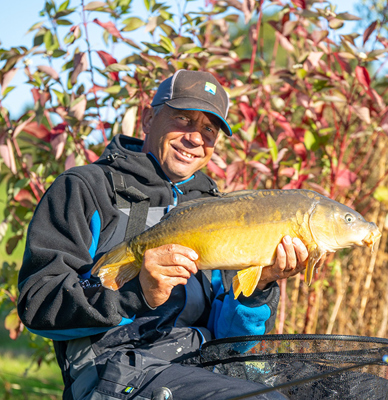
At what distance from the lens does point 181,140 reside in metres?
2.43

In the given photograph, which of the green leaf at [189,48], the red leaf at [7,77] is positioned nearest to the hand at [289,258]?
the green leaf at [189,48]

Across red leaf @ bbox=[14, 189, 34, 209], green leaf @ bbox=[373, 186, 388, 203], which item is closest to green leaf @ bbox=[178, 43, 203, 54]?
red leaf @ bbox=[14, 189, 34, 209]

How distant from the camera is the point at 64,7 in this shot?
9.94ft

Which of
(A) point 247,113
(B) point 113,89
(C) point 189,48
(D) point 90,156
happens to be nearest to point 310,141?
(A) point 247,113

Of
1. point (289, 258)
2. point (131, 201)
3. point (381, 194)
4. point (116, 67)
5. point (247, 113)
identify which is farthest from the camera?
point (381, 194)

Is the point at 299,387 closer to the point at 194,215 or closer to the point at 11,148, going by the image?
the point at 194,215

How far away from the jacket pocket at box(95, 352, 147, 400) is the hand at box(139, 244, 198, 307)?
0.92ft

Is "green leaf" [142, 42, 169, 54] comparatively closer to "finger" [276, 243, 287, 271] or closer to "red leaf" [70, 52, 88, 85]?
"red leaf" [70, 52, 88, 85]

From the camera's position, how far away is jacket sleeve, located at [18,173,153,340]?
1842mm

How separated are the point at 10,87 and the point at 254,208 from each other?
6.24 feet

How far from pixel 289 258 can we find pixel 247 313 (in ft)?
1.36

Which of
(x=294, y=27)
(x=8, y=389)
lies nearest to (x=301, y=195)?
(x=294, y=27)

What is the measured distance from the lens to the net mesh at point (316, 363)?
166 cm

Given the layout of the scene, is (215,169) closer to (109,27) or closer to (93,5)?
(109,27)
